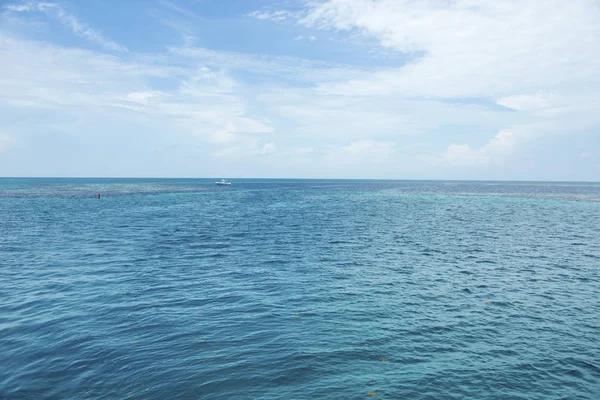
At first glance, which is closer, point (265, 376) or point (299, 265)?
point (265, 376)

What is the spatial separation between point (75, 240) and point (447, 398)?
49420mm

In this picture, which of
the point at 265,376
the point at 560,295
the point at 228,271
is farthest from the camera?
the point at 228,271

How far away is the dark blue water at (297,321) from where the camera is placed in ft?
53.2

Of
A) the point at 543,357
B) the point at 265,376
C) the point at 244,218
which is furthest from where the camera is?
the point at 244,218

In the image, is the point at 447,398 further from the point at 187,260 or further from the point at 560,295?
the point at 187,260

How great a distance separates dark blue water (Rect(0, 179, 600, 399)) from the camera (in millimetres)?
16219

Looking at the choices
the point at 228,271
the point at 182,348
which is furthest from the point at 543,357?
the point at 228,271

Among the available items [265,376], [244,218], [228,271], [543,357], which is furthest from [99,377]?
[244,218]

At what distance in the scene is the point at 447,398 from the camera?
50.4 ft

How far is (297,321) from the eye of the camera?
22.9 meters

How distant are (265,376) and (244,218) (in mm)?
60142

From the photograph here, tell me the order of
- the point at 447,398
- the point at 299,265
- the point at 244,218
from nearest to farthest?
the point at 447,398, the point at 299,265, the point at 244,218

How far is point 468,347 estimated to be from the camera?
776 inches

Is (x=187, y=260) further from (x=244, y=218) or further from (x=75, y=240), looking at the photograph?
(x=244, y=218)
